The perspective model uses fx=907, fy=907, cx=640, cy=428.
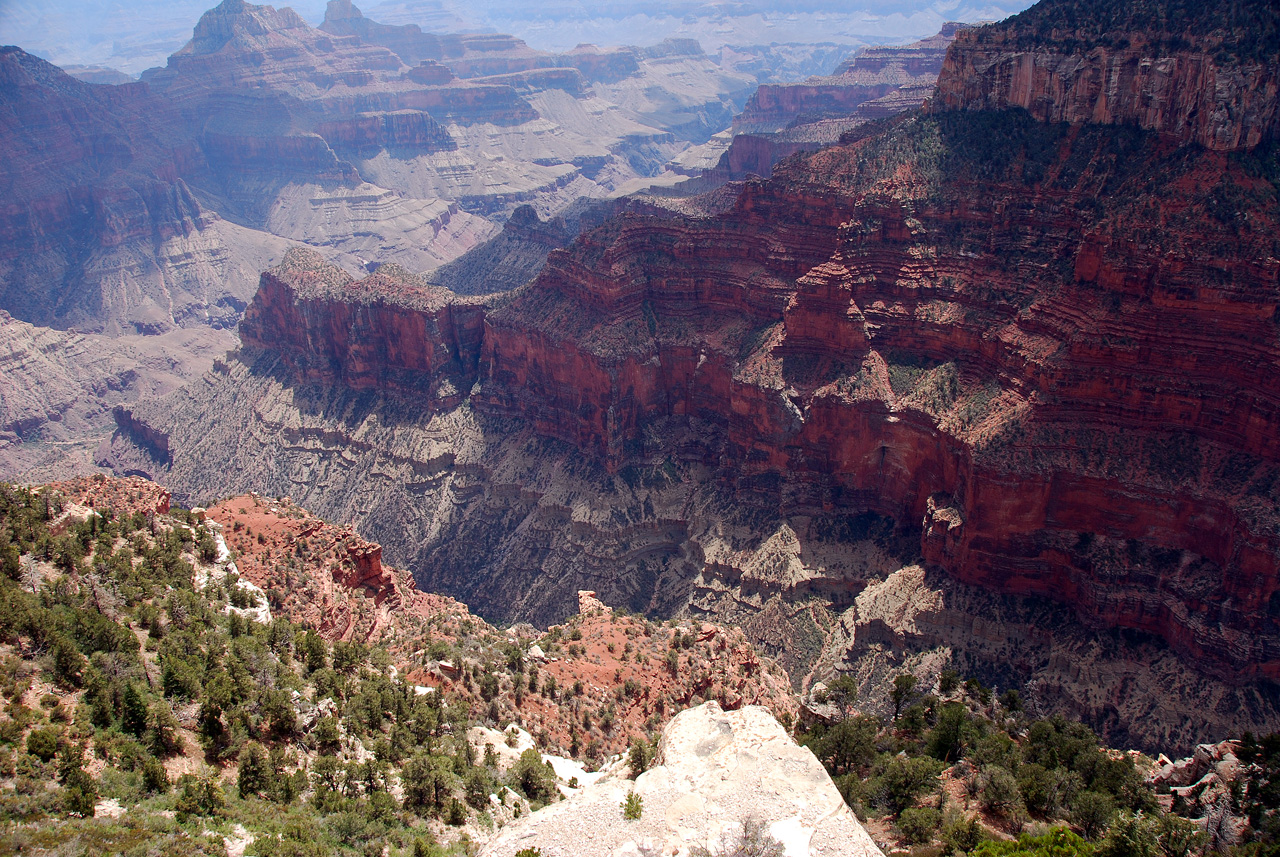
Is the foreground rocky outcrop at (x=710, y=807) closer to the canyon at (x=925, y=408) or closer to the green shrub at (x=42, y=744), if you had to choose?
the green shrub at (x=42, y=744)

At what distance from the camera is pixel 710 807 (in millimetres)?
22031

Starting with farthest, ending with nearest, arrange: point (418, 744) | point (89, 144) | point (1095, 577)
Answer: point (89, 144) < point (1095, 577) < point (418, 744)

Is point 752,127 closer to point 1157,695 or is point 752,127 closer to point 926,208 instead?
point 926,208

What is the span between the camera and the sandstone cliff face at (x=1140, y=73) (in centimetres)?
4556

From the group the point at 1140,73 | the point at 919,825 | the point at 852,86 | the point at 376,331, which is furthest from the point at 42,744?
the point at 852,86

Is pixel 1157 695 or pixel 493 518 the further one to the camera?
pixel 493 518

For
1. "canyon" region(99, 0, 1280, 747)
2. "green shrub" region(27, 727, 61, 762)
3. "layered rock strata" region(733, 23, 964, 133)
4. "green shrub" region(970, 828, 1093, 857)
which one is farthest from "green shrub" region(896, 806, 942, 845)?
"layered rock strata" region(733, 23, 964, 133)

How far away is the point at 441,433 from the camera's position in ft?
253

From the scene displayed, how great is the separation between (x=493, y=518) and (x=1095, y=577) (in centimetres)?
4356

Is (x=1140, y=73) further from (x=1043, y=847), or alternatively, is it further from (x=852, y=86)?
(x=852, y=86)

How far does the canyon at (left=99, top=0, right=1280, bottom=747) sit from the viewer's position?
42688 mm

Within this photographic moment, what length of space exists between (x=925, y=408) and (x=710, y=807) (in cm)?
3431

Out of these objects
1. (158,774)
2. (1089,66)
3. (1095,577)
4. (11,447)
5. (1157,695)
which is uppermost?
(1089,66)

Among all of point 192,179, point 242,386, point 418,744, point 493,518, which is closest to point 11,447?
point 242,386
